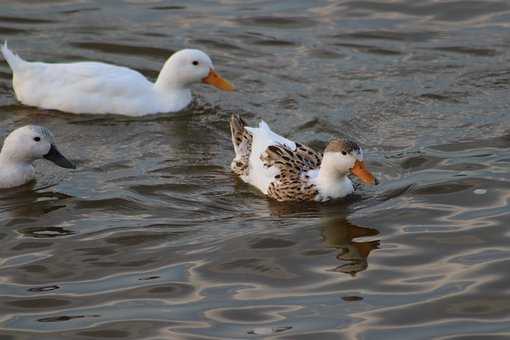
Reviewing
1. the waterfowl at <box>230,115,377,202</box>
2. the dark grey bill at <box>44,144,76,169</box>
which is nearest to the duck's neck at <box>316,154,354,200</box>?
the waterfowl at <box>230,115,377,202</box>

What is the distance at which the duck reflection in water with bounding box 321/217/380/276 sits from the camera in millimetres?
8938

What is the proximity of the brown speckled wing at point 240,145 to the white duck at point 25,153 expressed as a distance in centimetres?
147

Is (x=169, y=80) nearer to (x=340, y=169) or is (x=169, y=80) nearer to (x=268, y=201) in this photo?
(x=268, y=201)

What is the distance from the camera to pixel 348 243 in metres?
9.36

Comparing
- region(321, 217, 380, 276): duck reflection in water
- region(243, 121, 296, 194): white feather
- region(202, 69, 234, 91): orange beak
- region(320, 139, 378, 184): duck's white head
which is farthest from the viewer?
region(202, 69, 234, 91): orange beak

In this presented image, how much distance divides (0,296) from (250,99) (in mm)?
5169

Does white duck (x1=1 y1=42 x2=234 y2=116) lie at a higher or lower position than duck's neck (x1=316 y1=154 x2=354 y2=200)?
higher

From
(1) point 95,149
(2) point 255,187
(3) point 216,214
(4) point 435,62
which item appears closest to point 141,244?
(3) point 216,214

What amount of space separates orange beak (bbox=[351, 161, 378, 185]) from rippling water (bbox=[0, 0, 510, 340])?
22cm

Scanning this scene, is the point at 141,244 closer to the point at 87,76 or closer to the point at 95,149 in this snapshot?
the point at 95,149

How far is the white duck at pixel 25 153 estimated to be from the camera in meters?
10.8

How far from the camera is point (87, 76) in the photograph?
41.3 ft

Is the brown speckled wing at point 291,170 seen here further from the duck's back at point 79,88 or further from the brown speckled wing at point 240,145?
→ the duck's back at point 79,88

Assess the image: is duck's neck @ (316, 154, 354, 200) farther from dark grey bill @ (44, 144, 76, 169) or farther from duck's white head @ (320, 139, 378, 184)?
dark grey bill @ (44, 144, 76, 169)
